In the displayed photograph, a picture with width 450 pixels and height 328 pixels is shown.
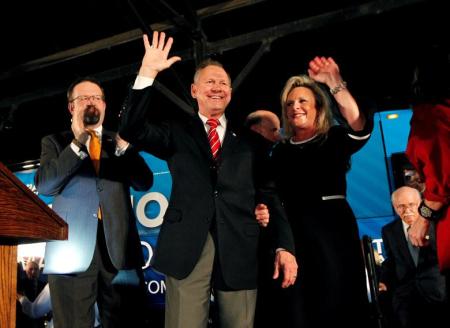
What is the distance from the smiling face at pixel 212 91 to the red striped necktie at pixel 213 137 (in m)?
0.08

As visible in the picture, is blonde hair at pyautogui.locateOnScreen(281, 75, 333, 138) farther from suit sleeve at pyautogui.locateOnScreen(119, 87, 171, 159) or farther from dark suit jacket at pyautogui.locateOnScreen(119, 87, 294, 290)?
suit sleeve at pyautogui.locateOnScreen(119, 87, 171, 159)

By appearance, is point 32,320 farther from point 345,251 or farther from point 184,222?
point 345,251

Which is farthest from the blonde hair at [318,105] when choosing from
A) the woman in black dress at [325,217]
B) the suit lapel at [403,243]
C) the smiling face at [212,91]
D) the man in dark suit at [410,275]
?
the suit lapel at [403,243]

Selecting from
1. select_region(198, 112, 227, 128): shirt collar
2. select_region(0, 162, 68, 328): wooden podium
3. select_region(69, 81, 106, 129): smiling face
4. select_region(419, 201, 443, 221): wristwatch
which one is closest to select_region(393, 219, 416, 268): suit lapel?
select_region(419, 201, 443, 221): wristwatch

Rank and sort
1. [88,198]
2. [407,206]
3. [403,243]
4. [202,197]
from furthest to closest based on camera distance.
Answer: [407,206] < [403,243] < [88,198] < [202,197]

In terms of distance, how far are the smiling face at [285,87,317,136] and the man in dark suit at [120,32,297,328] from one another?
0.40 m

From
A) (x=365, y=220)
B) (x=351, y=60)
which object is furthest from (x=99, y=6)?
(x=365, y=220)

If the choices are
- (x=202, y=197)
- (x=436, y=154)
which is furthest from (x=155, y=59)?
(x=436, y=154)

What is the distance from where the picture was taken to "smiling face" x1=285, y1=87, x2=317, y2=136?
245 centimetres

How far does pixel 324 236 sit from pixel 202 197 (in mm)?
674

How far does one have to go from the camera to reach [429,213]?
2006 mm

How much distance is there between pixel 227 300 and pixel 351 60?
17.6 feet

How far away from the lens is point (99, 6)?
18.1ft

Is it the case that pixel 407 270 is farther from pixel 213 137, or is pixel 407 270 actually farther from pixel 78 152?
pixel 78 152
